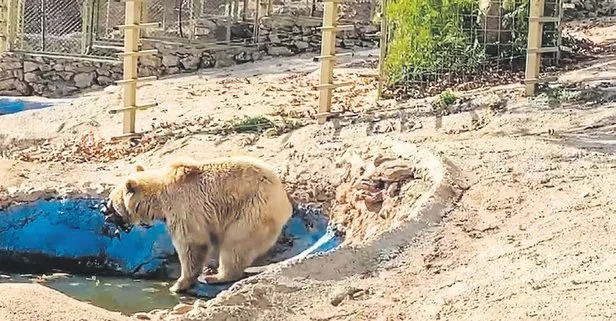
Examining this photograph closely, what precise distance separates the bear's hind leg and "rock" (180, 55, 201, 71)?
11.0 m

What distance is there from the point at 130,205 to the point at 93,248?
4.42ft

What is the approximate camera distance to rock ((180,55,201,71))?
64.6 ft

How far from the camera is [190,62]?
19.8 meters

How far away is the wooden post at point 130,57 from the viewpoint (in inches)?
516

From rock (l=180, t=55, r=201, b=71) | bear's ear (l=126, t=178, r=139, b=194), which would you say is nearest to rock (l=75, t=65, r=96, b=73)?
rock (l=180, t=55, r=201, b=71)

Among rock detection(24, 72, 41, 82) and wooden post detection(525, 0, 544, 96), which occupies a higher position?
wooden post detection(525, 0, 544, 96)

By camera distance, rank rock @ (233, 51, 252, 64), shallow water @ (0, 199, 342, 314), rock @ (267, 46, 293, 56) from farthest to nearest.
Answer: rock @ (267, 46, 293, 56), rock @ (233, 51, 252, 64), shallow water @ (0, 199, 342, 314)

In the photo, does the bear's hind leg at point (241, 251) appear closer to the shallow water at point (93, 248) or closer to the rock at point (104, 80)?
the shallow water at point (93, 248)

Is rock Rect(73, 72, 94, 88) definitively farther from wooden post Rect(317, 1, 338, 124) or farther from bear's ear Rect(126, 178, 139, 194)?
bear's ear Rect(126, 178, 139, 194)

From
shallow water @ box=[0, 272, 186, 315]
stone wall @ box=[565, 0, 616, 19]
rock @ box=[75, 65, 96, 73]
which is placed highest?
stone wall @ box=[565, 0, 616, 19]

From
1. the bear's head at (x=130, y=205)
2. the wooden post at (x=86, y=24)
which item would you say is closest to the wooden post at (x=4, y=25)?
the wooden post at (x=86, y=24)

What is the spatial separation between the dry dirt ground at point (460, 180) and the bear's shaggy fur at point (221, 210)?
1485 millimetres

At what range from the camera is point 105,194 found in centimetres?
1080

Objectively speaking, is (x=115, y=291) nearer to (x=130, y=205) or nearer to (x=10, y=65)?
(x=130, y=205)
